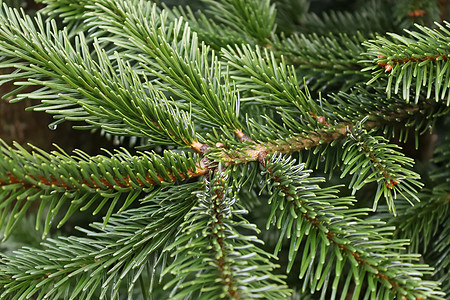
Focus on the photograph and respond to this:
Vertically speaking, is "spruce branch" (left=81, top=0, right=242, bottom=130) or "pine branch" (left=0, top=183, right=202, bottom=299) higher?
"spruce branch" (left=81, top=0, right=242, bottom=130)

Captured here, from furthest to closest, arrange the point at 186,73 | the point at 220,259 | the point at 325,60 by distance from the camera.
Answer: the point at 325,60 → the point at 186,73 → the point at 220,259

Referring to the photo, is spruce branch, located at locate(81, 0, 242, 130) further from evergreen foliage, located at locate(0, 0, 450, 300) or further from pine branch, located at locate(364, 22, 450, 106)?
pine branch, located at locate(364, 22, 450, 106)

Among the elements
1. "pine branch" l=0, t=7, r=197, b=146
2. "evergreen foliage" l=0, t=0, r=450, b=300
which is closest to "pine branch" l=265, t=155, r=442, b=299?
"evergreen foliage" l=0, t=0, r=450, b=300

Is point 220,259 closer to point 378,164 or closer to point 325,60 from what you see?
point 378,164

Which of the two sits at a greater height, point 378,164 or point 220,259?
point 378,164

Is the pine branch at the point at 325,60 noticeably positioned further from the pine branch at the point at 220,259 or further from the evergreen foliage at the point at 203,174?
the pine branch at the point at 220,259

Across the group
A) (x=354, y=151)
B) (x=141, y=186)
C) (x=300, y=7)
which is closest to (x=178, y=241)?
(x=141, y=186)

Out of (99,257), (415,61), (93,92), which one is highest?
(415,61)

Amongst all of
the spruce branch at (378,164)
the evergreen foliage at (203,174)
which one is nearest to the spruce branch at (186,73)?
the evergreen foliage at (203,174)

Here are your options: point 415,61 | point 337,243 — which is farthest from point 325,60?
point 337,243

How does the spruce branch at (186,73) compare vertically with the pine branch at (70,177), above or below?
above

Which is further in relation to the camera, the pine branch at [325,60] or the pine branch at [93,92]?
the pine branch at [325,60]
